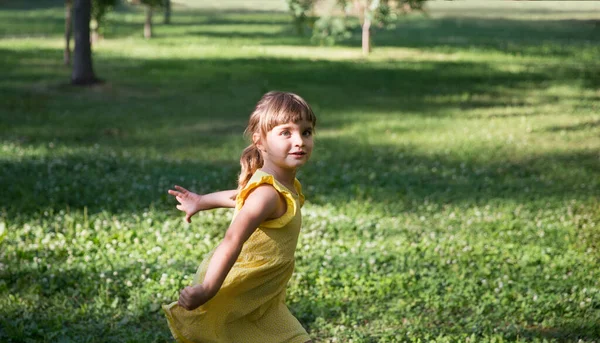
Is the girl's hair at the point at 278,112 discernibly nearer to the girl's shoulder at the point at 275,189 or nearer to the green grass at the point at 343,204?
the girl's shoulder at the point at 275,189

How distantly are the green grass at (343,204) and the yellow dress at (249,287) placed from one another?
72.7 inches

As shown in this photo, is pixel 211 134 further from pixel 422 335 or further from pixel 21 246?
pixel 422 335

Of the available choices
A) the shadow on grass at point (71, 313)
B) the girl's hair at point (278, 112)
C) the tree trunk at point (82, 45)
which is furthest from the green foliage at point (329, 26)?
the girl's hair at point (278, 112)

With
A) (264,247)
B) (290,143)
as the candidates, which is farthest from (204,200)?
(290,143)

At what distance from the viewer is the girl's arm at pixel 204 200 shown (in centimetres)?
439

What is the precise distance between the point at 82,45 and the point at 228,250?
69.8 ft

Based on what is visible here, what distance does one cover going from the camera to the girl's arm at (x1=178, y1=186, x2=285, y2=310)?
148 inches

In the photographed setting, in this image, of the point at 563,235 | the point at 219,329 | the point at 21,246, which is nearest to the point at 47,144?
the point at 21,246

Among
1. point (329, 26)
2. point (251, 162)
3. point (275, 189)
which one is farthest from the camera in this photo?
point (329, 26)

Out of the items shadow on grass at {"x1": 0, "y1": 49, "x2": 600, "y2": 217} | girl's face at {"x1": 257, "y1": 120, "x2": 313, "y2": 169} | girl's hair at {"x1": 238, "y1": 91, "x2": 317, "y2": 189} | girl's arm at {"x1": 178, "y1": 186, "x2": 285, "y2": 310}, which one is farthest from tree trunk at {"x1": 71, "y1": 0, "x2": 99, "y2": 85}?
girl's arm at {"x1": 178, "y1": 186, "x2": 285, "y2": 310}

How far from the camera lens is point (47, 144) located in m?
14.2

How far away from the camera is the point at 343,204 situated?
1003 cm

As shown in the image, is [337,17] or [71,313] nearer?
[71,313]

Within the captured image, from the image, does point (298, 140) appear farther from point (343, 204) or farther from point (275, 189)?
point (343, 204)
